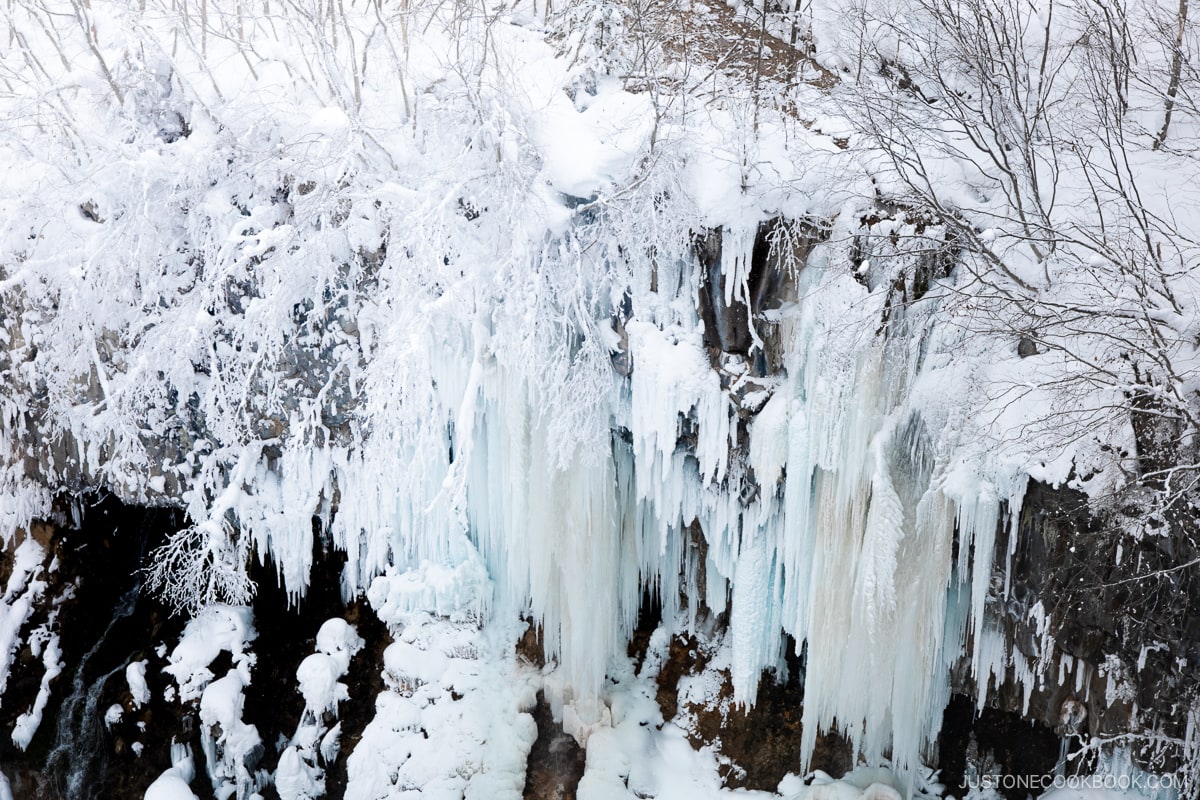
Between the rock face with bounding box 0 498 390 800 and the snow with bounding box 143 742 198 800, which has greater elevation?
the rock face with bounding box 0 498 390 800

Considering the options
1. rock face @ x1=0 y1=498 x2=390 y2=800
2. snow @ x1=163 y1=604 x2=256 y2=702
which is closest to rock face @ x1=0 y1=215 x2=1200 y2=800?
rock face @ x1=0 y1=498 x2=390 y2=800

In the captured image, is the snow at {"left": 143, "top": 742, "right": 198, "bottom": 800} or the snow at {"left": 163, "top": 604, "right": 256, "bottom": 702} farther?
the snow at {"left": 163, "top": 604, "right": 256, "bottom": 702}

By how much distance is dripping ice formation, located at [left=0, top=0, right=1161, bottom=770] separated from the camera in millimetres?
5914

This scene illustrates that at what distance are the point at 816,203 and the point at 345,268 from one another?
3.97 metres

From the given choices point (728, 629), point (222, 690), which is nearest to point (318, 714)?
point (222, 690)

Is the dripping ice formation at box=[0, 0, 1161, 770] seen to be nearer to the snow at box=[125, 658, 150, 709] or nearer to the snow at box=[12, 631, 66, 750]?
the snow at box=[125, 658, 150, 709]

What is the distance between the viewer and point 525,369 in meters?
6.55

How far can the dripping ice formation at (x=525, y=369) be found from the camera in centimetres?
591

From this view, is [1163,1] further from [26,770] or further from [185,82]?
[26,770]

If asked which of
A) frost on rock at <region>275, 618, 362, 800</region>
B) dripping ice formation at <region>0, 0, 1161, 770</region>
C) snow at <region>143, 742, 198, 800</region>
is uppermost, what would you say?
dripping ice formation at <region>0, 0, 1161, 770</region>

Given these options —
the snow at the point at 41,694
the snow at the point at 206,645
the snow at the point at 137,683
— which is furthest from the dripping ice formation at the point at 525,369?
the snow at the point at 41,694

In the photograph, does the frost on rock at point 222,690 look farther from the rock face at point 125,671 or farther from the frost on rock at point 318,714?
the frost on rock at point 318,714

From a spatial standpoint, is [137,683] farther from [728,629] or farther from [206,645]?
[728,629]

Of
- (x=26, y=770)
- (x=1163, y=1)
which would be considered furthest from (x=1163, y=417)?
(x=26, y=770)
